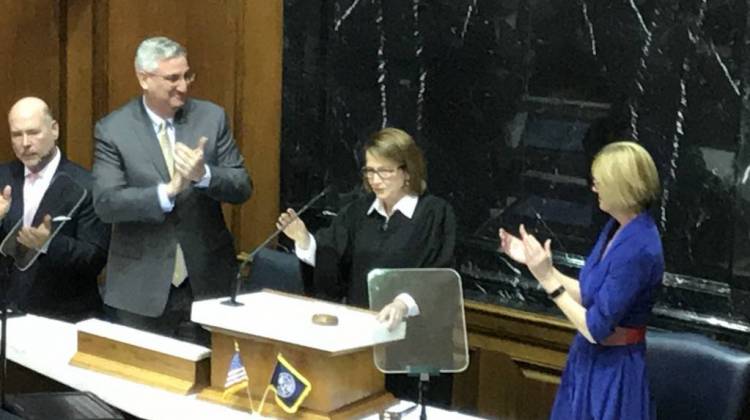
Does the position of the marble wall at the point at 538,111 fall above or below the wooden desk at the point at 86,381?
above

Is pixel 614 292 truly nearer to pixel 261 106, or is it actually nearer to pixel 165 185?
pixel 165 185

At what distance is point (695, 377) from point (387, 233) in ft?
2.97

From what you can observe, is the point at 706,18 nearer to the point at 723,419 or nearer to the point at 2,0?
the point at 723,419

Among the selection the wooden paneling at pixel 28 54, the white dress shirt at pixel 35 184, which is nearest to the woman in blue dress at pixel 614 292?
the white dress shirt at pixel 35 184

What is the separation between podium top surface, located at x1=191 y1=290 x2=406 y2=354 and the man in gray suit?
708 mm

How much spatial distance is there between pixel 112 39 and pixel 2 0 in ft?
1.42

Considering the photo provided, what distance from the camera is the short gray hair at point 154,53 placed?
139 inches

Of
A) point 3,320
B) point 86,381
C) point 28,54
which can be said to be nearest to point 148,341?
point 86,381

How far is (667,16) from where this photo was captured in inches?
139

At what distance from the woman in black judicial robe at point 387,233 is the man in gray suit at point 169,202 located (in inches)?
12.8

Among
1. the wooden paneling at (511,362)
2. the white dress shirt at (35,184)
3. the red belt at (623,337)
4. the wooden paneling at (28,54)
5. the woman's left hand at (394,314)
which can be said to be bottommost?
the wooden paneling at (511,362)

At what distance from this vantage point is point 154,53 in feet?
11.6

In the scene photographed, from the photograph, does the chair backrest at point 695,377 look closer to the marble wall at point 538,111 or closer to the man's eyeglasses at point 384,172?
the marble wall at point 538,111

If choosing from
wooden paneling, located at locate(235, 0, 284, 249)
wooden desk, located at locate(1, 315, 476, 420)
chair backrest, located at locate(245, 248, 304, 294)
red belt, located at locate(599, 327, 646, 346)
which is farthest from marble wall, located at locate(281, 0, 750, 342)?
wooden desk, located at locate(1, 315, 476, 420)
